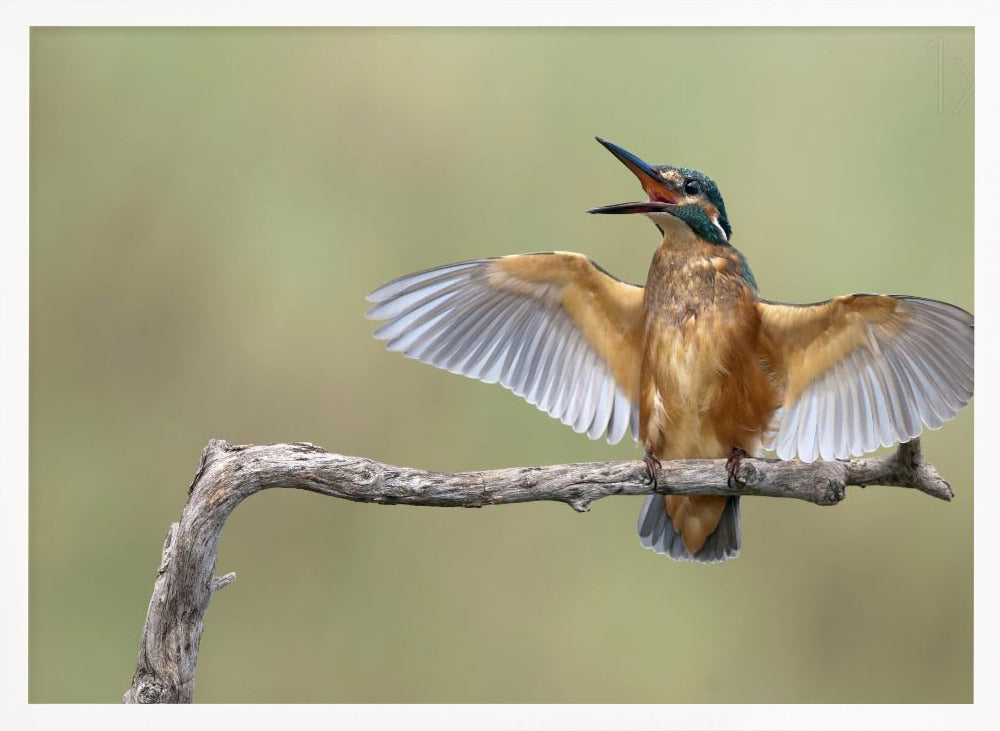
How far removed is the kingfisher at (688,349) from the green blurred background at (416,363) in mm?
191

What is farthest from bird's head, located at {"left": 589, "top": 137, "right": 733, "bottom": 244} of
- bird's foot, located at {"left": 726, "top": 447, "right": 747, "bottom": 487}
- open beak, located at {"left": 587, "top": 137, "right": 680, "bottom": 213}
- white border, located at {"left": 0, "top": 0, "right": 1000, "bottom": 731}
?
bird's foot, located at {"left": 726, "top": 447, "right": 747, "bottom": 487}

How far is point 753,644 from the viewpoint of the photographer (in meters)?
3.21

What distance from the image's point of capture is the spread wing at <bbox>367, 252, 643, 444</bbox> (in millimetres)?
3092

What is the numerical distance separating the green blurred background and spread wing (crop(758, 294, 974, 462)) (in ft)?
0.77

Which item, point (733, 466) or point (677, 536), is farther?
point (677, 536)

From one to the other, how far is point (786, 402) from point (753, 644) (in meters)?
0.70

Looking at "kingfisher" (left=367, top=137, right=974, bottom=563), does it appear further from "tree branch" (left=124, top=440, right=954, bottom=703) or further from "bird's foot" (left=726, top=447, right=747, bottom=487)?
"tree branch" (left=124, top=440, right=954, bottom=703)

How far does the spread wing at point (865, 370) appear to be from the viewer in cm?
288

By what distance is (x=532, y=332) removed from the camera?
10.4 ft

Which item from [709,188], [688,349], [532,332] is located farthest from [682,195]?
[532,332]
